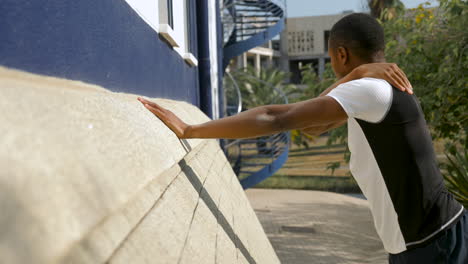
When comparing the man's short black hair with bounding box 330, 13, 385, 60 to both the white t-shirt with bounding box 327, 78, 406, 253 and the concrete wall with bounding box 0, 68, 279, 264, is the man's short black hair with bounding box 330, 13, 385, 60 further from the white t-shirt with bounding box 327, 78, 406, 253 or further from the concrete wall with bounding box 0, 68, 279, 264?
the concrete wall with bounding box 0, 68, 279, 264

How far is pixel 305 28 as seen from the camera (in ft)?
129

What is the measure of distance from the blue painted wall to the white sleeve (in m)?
0.95

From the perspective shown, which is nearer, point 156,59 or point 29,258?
point 29,258

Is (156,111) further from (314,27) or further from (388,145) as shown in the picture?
(314,27)

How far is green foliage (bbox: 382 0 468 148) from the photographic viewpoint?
6.01 metres

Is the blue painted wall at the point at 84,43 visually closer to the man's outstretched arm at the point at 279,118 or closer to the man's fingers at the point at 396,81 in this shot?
the man's outstretched arm at the point at 279,118

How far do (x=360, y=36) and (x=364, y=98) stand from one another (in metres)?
0.43

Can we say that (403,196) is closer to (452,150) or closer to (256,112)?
(256,112)

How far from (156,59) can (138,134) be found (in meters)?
1.76

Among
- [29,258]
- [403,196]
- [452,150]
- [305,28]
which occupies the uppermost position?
[29,258]

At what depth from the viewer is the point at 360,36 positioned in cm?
217

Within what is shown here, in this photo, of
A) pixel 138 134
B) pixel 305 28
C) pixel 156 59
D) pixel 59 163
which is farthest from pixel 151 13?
pixel 305 28

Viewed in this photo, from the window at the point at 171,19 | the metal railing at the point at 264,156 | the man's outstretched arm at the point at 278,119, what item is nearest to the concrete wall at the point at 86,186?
the man's outstretched arm at the point at 278,119

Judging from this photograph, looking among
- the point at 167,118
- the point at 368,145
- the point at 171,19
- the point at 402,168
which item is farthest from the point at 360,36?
the point at 171,19
